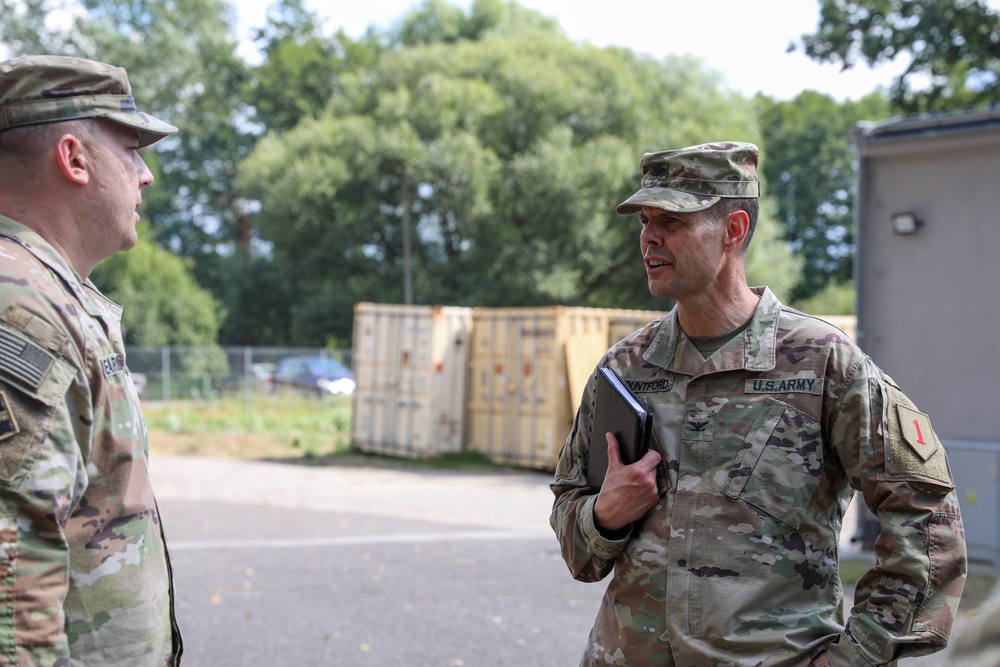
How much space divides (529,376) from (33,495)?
43.0 feet

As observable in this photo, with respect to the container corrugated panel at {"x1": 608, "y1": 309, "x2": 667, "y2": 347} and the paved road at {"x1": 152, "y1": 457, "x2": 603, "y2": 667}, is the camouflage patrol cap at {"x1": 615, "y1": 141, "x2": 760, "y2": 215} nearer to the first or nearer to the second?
the paved road at {"x1": 152, "y1": 457, "x2": 603, "y2": 667}

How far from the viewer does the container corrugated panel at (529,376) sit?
14352 millimetres

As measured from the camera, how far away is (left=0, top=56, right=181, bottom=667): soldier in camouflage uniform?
1684mm

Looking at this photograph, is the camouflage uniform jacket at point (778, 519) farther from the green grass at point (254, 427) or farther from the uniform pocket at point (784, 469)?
the green grass at point (254, 427)

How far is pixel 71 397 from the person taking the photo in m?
1.83

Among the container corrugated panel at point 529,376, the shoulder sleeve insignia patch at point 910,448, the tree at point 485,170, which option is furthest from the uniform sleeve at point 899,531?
the tree at point 485,170

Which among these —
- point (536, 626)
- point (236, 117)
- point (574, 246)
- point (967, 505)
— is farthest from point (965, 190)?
point (236, 117)

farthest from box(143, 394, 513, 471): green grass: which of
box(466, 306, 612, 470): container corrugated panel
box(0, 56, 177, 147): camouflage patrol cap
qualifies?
box(0, 56, 177, 147): camouflage patrol cap

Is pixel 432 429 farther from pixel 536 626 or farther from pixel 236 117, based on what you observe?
pixel 236 117

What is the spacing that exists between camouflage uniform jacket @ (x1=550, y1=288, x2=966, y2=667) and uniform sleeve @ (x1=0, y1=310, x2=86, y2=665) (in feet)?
4.29

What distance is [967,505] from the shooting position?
27.0 ft

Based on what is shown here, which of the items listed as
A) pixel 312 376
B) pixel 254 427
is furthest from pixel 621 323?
pixel 312 376

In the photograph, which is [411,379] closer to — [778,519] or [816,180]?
[778,519]

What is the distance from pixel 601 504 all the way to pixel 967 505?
689 centimetres
